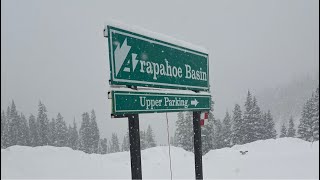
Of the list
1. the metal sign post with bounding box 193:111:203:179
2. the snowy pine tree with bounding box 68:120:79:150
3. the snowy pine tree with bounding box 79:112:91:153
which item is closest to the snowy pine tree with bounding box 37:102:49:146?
the snowy pine tree with bounding box 79:112:91:153

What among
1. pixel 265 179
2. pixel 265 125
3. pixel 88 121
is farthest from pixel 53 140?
pixel 265 179

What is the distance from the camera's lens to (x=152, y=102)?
4500 millimetres

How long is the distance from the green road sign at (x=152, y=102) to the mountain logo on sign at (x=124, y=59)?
308 millimetres

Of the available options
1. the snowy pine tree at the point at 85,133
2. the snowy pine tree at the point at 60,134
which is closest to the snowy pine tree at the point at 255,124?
the snowy pine tree at the point at 85,133

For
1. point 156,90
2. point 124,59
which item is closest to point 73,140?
point 156,90

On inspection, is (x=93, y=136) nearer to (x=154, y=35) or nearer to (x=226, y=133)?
(x=226, y=133)

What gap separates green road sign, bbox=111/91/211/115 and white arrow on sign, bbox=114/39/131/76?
0.34 m

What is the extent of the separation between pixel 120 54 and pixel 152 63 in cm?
84

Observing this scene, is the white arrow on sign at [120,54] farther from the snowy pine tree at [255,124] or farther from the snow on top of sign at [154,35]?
the snowy pine tree at [255,124]

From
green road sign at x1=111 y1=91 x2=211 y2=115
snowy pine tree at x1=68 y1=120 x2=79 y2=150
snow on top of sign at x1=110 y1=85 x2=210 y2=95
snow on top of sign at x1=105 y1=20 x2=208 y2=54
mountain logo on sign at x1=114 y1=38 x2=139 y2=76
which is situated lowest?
snowy pine tree at x1=68 y1=120 x2=79 y2=150

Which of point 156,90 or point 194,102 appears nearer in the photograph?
point 156,90

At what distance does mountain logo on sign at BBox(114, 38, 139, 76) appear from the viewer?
149 inches

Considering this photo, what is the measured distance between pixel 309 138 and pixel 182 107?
49597 mm

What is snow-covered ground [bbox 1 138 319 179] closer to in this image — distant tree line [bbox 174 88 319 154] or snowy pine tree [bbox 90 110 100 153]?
distant tree line [bbox 174 88 319 154]
